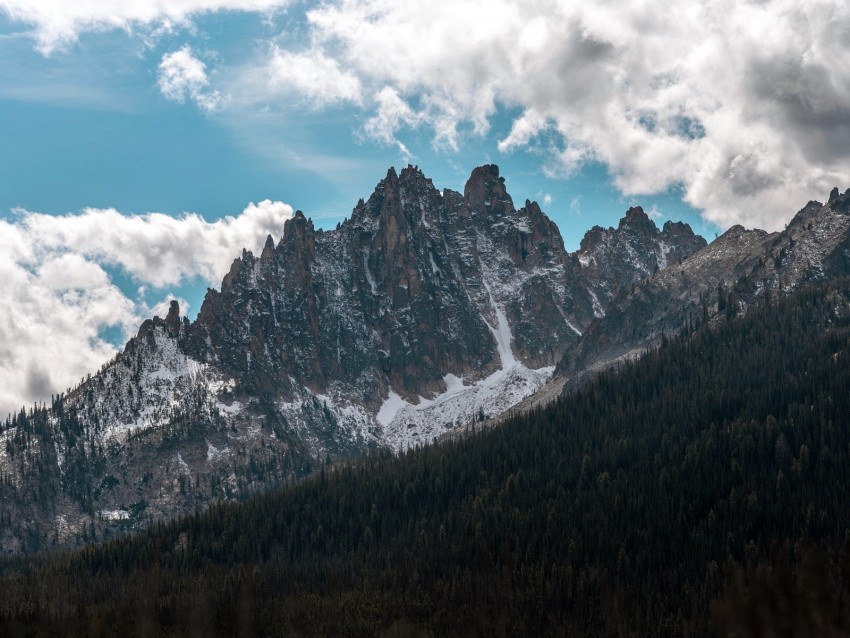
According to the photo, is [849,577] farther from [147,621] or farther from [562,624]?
[147,621]

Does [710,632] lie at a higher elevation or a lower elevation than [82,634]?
lower

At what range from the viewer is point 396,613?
187500 mm

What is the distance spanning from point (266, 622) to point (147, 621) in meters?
23.5

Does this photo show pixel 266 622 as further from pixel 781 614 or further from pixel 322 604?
pixel 781 614

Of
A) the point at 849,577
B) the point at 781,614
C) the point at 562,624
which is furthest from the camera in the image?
the point at 562,624

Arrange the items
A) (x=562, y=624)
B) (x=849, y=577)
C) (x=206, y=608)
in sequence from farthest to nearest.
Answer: (x=206, y=608) → (x=562, y=624) → (x=849, y=577)

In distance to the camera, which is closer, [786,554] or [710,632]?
[710,632]

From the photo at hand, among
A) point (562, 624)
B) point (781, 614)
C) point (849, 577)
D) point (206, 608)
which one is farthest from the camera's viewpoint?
point (206, 608)

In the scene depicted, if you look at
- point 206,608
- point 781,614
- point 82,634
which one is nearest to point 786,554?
point 781,614

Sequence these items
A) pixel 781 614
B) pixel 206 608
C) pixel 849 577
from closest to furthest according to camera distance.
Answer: pixel 781 614, pixel 849 577, pixel 206 608

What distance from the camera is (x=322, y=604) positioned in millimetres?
197125

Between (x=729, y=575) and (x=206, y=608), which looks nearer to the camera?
(x=729, y=575)

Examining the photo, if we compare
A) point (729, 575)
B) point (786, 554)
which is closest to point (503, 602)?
point (729, 575)

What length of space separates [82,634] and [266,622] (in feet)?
114
